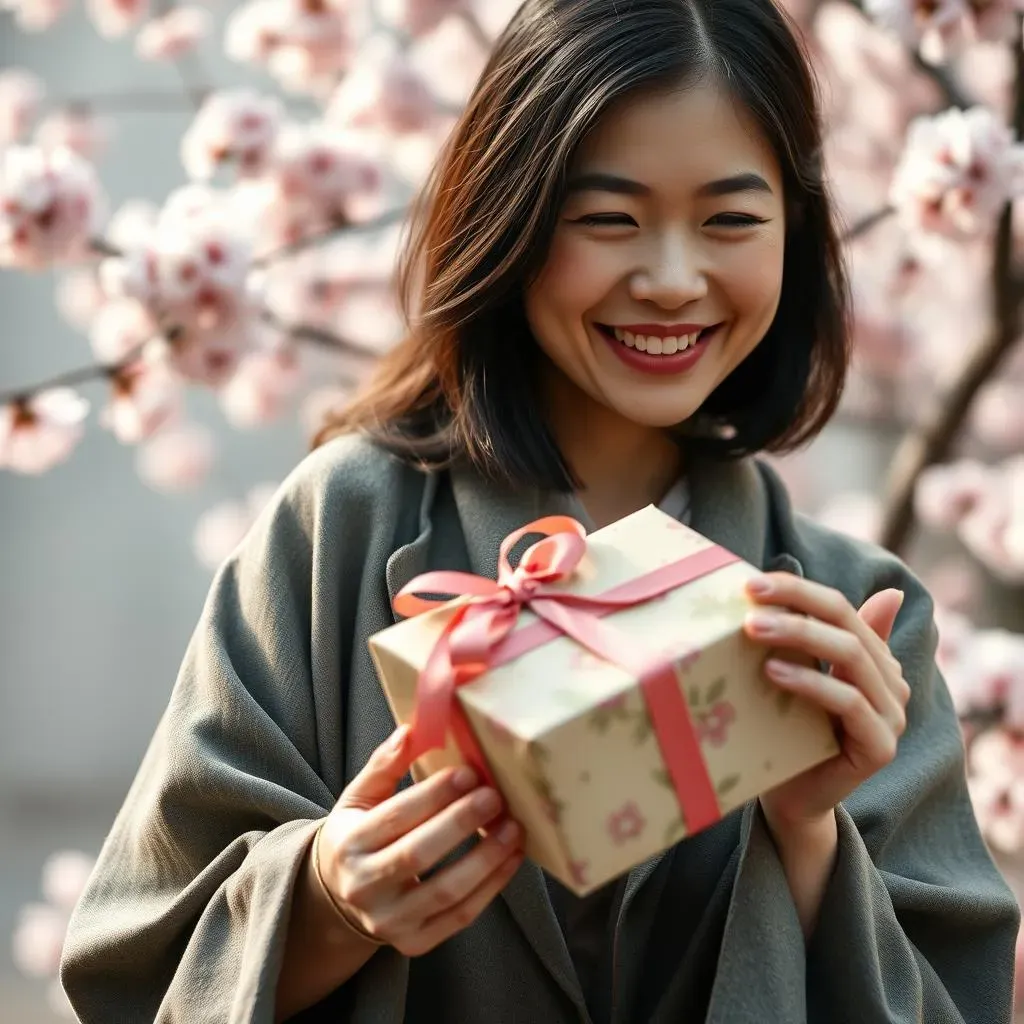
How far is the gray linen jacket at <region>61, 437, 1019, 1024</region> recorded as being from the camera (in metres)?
1.38

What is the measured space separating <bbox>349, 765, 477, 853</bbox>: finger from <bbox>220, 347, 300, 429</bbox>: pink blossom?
183 cm

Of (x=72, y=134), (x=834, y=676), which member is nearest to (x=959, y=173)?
(x=834, y=676)

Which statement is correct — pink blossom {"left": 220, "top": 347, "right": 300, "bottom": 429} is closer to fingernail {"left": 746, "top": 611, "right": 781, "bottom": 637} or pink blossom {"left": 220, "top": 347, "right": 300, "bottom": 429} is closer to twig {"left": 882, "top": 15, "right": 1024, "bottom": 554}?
twig {"left": 882, "top": 15, "right": 1024, "bottom": 554}

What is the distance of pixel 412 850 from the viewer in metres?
1.18

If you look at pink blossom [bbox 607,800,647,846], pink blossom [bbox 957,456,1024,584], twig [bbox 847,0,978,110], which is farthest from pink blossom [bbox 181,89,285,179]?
pink blossom [bbox 607,800,647,846]

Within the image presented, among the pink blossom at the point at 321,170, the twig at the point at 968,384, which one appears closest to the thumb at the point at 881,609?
the twig at the point at 968,384

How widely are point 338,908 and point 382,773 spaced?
15 cm

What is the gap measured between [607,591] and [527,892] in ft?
1.20

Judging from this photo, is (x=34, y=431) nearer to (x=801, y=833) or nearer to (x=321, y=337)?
(x=321, y=337)

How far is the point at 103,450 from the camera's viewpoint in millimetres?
4531

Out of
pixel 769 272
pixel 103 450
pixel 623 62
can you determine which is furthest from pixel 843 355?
pixel 103 450

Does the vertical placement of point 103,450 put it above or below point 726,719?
below

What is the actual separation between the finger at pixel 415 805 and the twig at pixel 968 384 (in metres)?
1.39

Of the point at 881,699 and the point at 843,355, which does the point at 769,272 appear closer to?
the point at 843,355
